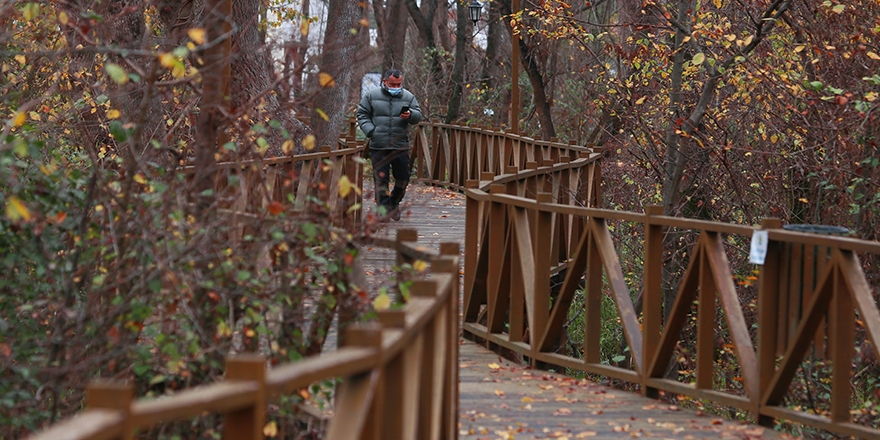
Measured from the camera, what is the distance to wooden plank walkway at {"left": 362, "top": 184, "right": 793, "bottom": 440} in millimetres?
6176

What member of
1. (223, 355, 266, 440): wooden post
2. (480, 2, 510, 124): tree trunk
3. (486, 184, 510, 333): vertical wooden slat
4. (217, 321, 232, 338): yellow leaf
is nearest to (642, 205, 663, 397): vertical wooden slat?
(486, 184, 510, 333): vertical wooden slat

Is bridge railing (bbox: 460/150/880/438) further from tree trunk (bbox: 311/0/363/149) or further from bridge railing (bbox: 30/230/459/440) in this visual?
tree trunk (bbox: 311/0/363/149)

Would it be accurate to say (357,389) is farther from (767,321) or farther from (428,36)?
(428,36)

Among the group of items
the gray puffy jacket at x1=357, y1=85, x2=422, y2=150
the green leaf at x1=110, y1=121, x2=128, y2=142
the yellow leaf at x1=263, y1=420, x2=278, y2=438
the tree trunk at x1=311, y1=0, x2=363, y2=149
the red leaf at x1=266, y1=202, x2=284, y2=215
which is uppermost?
the tree trunk at x1=311, y1=0, x2=363, y2=149

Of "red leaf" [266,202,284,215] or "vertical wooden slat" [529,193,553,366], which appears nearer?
"red leaf" [266,202,284,215]

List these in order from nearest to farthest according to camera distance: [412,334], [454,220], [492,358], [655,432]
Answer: [412,334] < [655,432] < [492,358] < [454,220]

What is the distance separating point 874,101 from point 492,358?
4.20 metres

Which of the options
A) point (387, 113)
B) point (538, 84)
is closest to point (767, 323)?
point (387, 113)

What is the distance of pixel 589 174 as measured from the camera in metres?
13.8

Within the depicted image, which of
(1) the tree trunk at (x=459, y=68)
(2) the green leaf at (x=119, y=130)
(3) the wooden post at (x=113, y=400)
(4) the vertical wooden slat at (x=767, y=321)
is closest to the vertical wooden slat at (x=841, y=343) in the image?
(4) the vertical wooden slat at (x=767, y=321)

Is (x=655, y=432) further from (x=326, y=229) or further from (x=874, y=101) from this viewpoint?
(x=874, y=101)

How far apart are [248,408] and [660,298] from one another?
14.8 ft

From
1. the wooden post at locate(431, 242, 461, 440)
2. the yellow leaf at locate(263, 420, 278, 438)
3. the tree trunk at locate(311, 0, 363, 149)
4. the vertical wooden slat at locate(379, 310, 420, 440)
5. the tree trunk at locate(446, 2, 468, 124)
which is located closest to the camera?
the vertical wooden slat at locate(379, 310, 420, 440)

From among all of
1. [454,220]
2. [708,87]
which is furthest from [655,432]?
[454,220]
